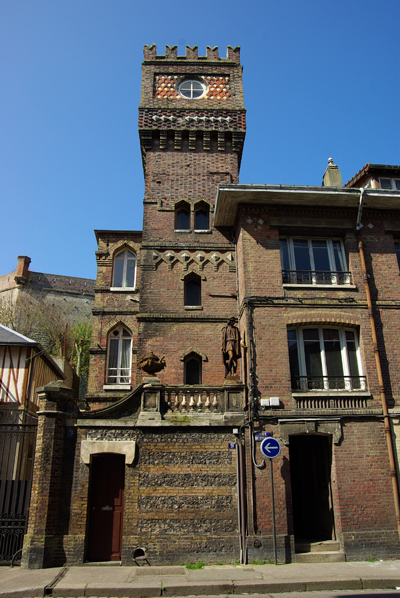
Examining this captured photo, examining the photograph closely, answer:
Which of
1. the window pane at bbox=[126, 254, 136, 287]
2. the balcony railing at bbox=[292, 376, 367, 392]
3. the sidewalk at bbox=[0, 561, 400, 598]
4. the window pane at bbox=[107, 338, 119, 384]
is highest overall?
the window pane at bbox=[126, 254, 136, 287]

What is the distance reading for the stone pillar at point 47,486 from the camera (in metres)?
10.8

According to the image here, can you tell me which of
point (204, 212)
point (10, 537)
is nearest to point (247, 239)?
point (204, 212)

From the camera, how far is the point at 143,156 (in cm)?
1870

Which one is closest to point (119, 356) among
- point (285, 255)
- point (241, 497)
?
point (285, 255)

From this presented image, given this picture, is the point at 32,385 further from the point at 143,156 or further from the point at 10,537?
the point at 143,156

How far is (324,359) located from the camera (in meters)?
13.4

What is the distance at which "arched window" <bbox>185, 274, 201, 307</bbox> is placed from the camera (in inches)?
632

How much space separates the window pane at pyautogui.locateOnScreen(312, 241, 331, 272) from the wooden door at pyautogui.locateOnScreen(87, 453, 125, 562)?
28.3 feet

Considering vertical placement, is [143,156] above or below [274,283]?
above

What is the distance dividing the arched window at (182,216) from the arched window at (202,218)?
0.31 metres

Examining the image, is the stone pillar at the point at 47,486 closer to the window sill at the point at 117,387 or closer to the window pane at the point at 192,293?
the window sill at the point at 117,387

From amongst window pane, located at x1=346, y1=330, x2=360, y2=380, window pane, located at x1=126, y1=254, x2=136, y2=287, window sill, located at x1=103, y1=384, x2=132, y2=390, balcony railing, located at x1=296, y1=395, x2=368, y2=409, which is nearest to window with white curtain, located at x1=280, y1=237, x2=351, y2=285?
window pane, located at x1=346, y1=330, x2=360, y2=380

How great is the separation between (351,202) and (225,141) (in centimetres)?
621

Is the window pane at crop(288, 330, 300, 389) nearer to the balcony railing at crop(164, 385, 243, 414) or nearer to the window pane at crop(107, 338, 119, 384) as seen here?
the balcony railing at crop(164, 385, 243, 414)
